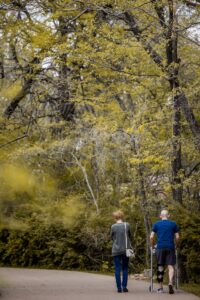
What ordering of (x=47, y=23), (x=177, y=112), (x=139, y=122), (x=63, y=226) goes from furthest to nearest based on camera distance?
(x=63, y=226) < (x=47, y=23) < (x=139, y=122) < (x=177, y=112)

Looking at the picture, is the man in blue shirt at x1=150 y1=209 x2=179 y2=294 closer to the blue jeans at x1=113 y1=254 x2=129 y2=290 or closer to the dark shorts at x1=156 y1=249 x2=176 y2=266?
the dark shorts at x1=156 y1=249 x2=176 y2=266

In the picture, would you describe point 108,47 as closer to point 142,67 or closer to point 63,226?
point 142,67

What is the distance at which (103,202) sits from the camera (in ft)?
75.7

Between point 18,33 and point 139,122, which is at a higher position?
point 18,33

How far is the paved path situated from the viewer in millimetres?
11914

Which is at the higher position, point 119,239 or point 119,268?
point 119,239

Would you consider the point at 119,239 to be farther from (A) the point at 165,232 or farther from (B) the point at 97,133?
(B) the point at 97,133

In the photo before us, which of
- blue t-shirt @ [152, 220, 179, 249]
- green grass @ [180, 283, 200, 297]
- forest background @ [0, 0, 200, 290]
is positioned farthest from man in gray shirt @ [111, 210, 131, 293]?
forest background @ [0, 0, 200, 290]

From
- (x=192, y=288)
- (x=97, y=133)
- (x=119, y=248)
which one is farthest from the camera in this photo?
(x=97, y=133)

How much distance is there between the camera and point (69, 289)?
13602 millimetres

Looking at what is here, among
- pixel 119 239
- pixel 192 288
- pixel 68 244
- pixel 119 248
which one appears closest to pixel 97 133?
pixel 68 244

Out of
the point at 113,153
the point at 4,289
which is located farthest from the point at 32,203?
the point at 4,289

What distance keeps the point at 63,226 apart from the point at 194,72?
7838 mm

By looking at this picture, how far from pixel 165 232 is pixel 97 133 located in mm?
9774
